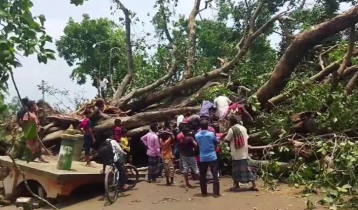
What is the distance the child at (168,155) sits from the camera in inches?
397

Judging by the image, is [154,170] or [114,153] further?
[154,170]

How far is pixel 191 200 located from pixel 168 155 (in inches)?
76.0

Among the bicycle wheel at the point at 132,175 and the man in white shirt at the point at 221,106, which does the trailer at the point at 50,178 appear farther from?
the man in white shirt at the point at 221,106

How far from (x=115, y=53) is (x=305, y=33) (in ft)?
39.8

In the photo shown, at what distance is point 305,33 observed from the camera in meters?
9.45

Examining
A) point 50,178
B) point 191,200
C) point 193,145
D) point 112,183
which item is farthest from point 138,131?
point 191,200

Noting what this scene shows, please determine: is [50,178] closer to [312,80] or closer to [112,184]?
[112,184]

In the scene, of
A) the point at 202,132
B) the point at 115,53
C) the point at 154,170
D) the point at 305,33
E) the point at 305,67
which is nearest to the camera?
the point at 202,132

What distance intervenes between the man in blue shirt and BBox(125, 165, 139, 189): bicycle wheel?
84.5 inches

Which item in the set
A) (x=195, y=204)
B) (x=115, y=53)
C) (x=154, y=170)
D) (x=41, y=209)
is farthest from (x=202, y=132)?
(x=115, y=53)

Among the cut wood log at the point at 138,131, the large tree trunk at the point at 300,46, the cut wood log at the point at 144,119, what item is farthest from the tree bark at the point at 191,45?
the large tree trunk at the point at 300,46

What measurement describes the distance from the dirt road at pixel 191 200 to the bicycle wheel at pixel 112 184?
0.39ft

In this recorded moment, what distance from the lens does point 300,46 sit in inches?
377

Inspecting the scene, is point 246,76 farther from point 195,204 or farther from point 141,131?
point 195,204
